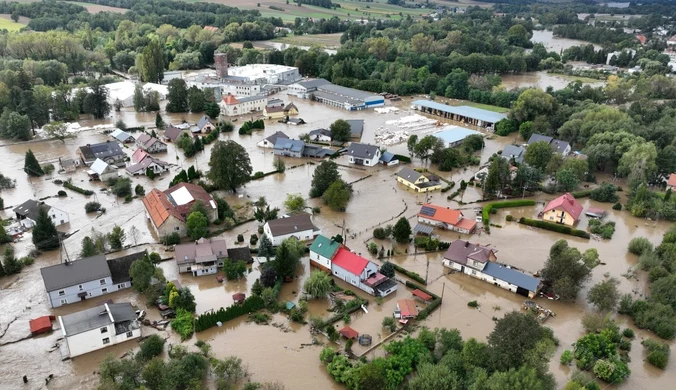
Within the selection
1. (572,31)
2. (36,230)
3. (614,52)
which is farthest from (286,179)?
(572,31)

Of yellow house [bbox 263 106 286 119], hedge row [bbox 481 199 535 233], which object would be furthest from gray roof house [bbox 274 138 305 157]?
hedge row [bbox 481 199 535 233]

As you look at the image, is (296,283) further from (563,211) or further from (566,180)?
(566,180)

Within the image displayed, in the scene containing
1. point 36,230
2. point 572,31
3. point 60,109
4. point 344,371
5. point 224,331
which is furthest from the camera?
point 572,31

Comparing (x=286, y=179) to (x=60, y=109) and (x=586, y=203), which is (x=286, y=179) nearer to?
(x=586, y=203)

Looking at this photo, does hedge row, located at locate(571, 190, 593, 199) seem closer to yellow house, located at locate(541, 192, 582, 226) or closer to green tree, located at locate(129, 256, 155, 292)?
yellow house, located at locate(541, 192, 582, 226)

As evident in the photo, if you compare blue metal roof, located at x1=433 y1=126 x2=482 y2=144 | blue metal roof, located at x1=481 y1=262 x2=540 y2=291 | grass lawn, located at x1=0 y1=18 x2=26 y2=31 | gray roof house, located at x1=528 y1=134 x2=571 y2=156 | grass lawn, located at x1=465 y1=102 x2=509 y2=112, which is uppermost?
grass lawn, located at x1=0 y1=18 x2=26 y2=31

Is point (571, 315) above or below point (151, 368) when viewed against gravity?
below

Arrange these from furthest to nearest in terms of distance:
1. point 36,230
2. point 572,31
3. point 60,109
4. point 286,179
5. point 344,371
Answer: point 572,31 < point 60,109 < point 286,179 < point 36,230 < point 344,371

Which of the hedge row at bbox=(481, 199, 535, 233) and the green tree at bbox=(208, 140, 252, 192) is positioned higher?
the green tree at bbox=(208, 140, 252, 192)
